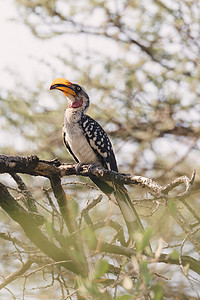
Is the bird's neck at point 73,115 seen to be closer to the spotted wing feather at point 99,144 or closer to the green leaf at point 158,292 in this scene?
the spotted wing feather at point 99,144

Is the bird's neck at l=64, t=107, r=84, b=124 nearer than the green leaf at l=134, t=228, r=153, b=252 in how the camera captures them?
No

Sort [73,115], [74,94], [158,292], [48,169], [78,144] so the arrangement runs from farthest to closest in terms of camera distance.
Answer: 1. [74,94]
2. [73,115]
3. [78,144]
4. [48,169]
5. [158,292]

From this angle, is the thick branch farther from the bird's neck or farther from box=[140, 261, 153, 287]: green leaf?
the bird's neck

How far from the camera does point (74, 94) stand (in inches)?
172

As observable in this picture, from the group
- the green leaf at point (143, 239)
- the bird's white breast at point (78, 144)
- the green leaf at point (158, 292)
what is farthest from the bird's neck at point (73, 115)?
the green leaf at point (158, 292)

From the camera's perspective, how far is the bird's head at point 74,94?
433 centimetres

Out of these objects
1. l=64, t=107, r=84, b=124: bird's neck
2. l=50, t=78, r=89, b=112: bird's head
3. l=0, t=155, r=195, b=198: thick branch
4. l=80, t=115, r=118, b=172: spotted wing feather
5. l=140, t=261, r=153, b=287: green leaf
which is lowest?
l=140, t=261, r=153, b=287: green leaf

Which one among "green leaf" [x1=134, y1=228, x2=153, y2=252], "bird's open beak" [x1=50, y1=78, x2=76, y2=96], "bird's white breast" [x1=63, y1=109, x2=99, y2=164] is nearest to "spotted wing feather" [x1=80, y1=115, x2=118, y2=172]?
A: "bird's white breast" [x1=63, y1=109, x2=99, y2=164]

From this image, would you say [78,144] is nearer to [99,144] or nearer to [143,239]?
[99,144]

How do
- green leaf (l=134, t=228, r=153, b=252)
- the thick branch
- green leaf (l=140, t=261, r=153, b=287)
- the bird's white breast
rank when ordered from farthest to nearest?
the bird's white breast → the thick branch → green leaf (l=134, t=228, r=153, b=252) → green leaf (l=140, t=261, r=153, b=287)

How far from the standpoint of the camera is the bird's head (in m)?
4.33

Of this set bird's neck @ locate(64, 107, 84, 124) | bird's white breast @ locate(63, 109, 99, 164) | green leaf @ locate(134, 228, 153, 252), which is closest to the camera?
green leaf @ locate(134, 228, 153, 252)

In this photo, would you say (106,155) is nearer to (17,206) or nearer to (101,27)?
(17,206)

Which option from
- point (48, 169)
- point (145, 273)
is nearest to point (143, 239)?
point (145, 273)
